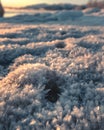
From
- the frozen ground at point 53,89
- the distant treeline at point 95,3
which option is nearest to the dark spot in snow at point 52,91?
the frozen ground at point 53,89

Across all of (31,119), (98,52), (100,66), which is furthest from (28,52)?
(31,119)

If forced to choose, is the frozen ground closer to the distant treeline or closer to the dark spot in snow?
the dark spot in snow

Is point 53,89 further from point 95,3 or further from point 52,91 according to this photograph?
point 95,3

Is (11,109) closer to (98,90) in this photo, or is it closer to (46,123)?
(46,123)

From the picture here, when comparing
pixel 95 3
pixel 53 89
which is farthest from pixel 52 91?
pixel 95 3

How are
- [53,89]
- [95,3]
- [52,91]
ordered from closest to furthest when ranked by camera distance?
[52,91] → [53,89] → [95,3]

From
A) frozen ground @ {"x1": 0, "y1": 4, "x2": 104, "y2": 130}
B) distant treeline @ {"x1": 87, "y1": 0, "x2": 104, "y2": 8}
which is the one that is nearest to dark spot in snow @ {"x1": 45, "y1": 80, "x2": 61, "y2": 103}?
frozen ground @ {"x1": 0, "y1": 4, "x2": 104, "y2": 130}

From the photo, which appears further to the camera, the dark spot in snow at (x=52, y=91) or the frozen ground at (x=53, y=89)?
the dark spot in snow at (x=52, y=91)

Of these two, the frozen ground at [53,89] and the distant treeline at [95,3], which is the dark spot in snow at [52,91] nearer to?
the frozen ground at [53,89]
